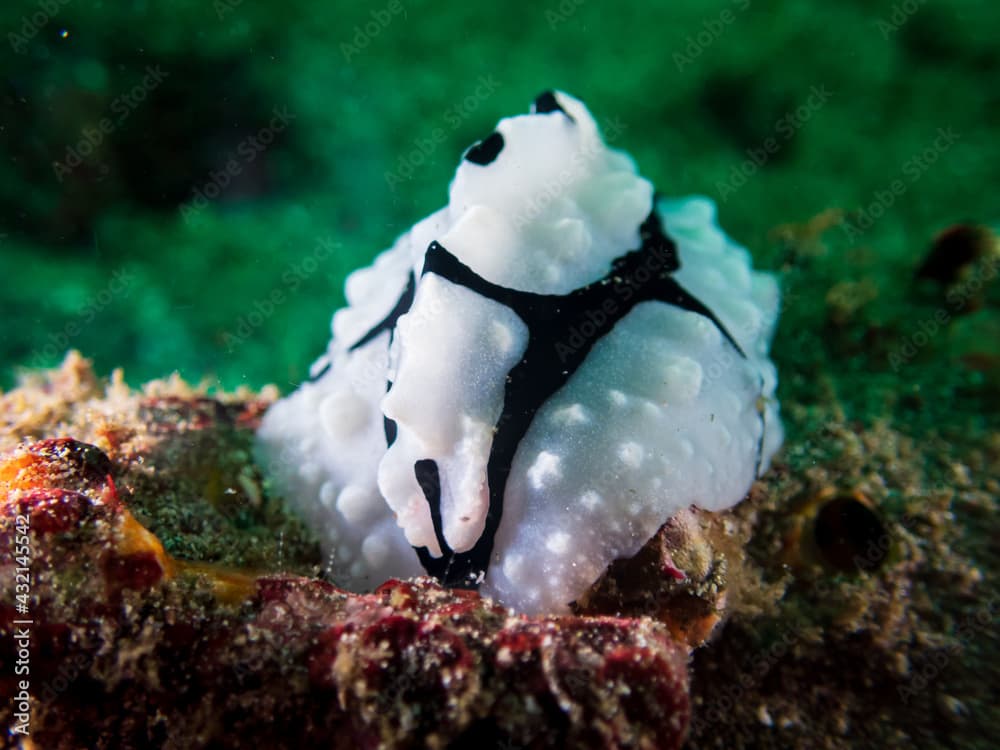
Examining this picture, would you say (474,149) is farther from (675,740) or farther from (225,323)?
(225,323)

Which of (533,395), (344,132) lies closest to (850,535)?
(533,395)

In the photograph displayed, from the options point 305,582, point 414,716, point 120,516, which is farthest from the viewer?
point 305,582

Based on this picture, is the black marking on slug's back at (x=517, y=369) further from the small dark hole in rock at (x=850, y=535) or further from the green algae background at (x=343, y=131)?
the green algae background at (x=343, y=131)

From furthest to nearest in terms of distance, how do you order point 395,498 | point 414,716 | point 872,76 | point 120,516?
1. point 872,76
2. point 395,498
3. point 120,516
4. point 414,716

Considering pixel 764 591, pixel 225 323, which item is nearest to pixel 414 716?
pixel 764 591

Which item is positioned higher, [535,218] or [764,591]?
[535,218]

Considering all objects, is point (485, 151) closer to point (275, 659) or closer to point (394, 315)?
point (394, 315)
